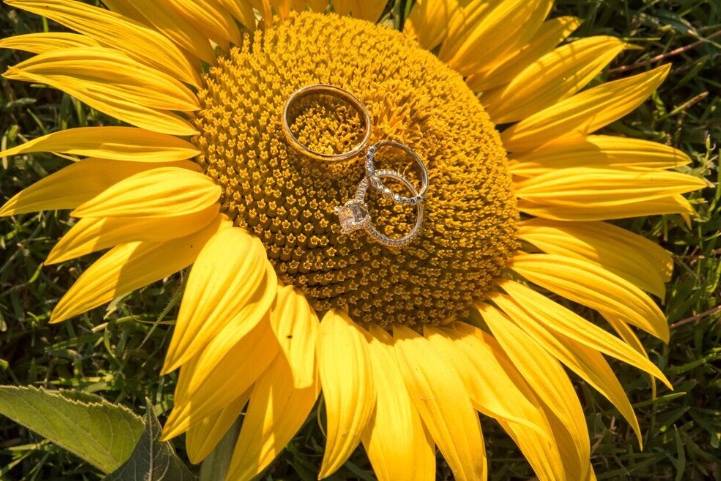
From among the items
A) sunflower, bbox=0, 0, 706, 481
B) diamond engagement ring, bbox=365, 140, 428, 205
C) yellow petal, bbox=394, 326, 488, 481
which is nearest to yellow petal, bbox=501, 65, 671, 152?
sunflower, bbox=0, 0, 706, 481

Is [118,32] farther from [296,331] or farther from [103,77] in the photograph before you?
[296,331]

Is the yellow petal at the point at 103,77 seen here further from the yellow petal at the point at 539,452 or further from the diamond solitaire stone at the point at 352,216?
the yellow petal at the point at 539,452

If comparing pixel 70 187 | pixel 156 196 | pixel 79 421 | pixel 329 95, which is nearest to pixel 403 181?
pixel 329 95

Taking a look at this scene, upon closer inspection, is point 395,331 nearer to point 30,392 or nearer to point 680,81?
point 30,392

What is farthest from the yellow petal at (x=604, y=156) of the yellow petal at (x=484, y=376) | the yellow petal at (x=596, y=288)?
the yellow petal at (x=484, y=376)

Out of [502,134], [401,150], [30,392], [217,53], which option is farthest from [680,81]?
[30,392]

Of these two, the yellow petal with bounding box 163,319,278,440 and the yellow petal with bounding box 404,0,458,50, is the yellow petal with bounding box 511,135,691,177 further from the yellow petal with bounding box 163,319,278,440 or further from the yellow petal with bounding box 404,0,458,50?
the yellow petal with bounding box 163,319,278,440
